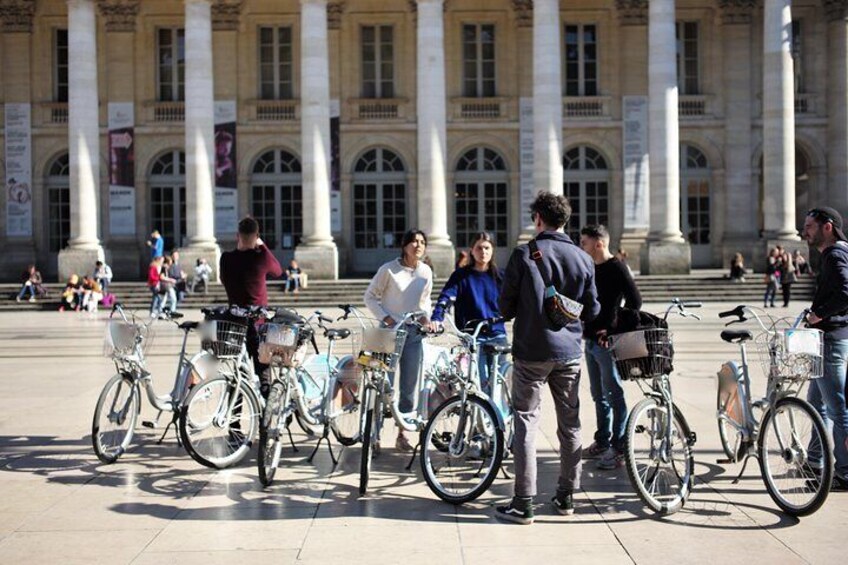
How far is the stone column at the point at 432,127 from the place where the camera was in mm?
31547

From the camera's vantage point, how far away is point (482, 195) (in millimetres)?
36594

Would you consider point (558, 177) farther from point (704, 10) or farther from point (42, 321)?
point (42, 321)

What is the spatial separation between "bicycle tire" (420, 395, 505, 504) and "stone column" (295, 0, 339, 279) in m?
24.4

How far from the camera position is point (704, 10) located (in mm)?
36531

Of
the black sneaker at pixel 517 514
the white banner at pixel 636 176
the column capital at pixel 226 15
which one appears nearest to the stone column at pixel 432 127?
the white banner at pixel 636 176

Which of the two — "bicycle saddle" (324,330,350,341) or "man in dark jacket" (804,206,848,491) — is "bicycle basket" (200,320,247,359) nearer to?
"bicycle saddle" (324,330,350,341)

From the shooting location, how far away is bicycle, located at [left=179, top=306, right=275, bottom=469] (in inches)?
331

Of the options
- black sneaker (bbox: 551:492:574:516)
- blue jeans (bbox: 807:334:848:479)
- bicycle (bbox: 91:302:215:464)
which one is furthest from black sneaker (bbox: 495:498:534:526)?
bicycle (bbox: 91:302:215:464)

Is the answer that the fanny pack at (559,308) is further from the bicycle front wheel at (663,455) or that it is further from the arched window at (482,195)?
the arched window at (482,195)

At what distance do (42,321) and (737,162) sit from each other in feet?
72.1

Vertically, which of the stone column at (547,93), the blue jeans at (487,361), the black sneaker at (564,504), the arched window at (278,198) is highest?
the stone column at (547,93)

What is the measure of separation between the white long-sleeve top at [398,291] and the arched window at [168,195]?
1103 inches

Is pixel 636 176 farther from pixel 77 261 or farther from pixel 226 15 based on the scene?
pixel 77 261

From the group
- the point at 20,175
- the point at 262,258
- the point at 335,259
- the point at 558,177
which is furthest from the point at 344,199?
the point at 262,258
